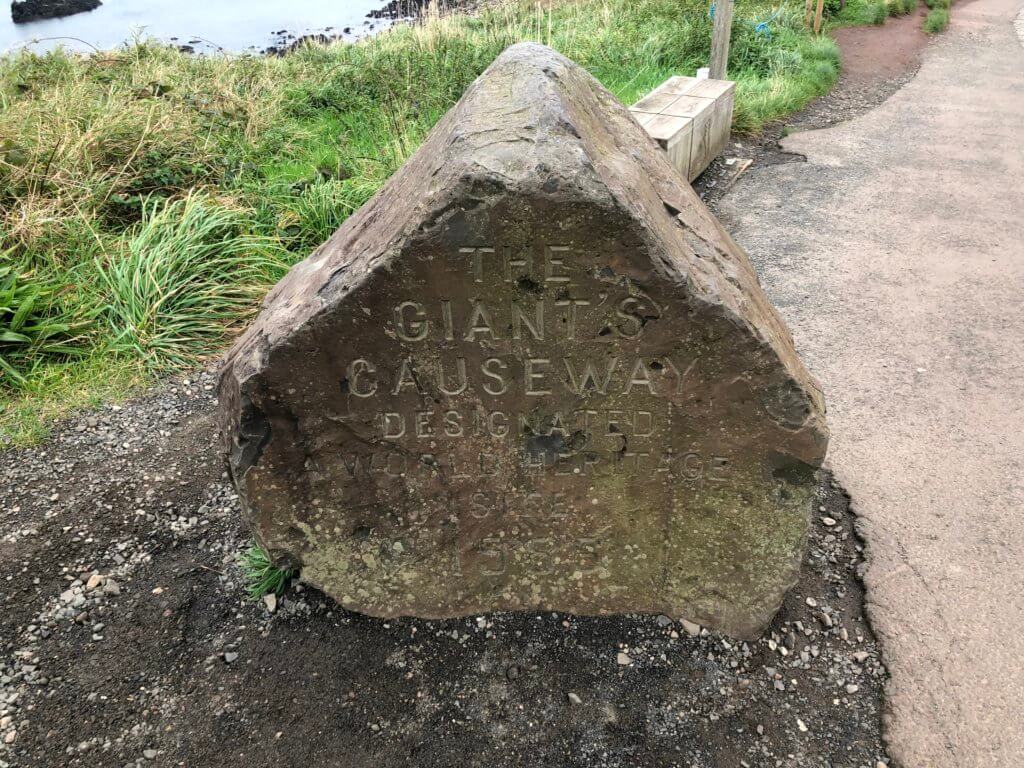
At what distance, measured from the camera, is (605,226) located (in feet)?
6.35

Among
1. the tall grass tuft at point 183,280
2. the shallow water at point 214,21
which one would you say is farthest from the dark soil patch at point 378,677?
the shallow water at point 214,21

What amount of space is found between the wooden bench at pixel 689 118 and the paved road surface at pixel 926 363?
44 centimetres

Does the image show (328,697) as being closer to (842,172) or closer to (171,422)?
(171,422)

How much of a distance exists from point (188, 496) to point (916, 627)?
2764 millimetres

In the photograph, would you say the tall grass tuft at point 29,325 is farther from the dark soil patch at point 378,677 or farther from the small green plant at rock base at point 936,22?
the small green plant at rock base at point 936,22

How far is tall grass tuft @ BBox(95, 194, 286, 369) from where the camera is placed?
4.27 m

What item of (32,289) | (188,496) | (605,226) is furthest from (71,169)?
(605,226)

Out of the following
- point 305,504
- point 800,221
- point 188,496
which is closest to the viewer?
point 305,504

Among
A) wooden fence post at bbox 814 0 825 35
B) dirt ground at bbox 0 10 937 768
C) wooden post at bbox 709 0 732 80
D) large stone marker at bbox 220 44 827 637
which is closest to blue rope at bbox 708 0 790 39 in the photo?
wooden fence post at bbox 814 0 825 35

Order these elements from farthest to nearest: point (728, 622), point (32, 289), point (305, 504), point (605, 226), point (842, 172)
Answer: point (842, 172) → point (32, 289) → point (728, 622) → point (305, 504) → point (605, 226)

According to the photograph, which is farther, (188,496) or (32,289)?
(32,289)

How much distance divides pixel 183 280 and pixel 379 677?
2753 mm

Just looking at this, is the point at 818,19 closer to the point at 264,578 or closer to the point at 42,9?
the point at 264,578

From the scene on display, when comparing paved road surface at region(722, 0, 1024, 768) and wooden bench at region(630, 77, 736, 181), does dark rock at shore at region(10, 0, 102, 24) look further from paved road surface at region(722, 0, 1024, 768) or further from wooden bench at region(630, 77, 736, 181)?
paved road surface at region(722, 0, 1024, 768)
